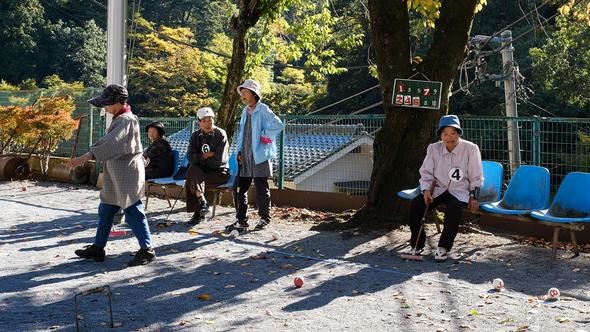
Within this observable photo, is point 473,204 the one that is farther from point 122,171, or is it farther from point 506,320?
point 122,171

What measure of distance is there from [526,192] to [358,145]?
12.6ft

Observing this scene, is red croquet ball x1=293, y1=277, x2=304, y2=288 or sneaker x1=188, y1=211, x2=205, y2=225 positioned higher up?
sneaker x1=188, y1=211, x2=205, y2=225

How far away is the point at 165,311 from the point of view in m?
5.94

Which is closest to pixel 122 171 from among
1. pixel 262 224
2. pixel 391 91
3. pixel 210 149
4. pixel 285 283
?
pixel 285 283

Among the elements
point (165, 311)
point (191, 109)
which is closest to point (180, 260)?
point (165, 311)

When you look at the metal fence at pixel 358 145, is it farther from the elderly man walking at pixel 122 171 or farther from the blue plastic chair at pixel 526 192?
the elderly man walking at pixel 122 171

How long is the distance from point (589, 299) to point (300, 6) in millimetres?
12040

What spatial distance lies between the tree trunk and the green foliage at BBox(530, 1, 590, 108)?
16.8m

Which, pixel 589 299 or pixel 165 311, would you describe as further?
pixel 589 299

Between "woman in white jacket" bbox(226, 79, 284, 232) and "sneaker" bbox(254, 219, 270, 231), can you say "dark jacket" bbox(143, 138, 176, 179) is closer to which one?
"woman in white jacket" bbox(226, 79, 284, 232)

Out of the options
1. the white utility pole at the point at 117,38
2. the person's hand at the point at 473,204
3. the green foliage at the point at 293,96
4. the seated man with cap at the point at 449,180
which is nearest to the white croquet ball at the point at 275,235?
the seated man with cap at the point at 449,180

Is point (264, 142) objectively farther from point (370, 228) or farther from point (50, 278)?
point (50, 278)

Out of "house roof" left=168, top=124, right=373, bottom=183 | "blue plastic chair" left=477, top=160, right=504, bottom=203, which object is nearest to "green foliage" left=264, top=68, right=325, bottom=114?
"house roof" left=168, top=124, right=373, bottom=183

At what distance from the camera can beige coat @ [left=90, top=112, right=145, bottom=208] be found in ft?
24.8
